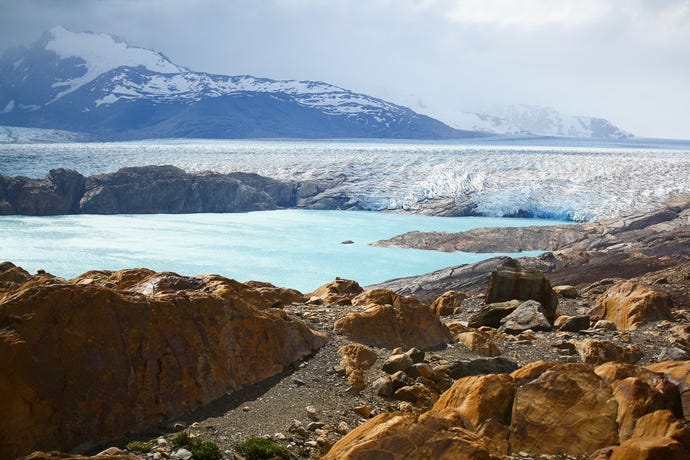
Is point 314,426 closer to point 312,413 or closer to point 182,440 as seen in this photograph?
point 312,413

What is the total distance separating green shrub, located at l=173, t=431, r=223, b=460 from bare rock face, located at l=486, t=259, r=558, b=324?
25.1 ft

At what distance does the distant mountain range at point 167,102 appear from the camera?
10531 cm

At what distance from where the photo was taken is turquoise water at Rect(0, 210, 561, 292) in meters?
28.2

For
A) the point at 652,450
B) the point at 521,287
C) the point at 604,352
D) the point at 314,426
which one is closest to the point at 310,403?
the point at 314,426

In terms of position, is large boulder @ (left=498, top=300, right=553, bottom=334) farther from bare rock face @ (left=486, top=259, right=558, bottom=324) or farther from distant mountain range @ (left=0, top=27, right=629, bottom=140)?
distant mountain range @ (left=0, top=27, right=629, bottom=140)

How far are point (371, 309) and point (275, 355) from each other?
216cm

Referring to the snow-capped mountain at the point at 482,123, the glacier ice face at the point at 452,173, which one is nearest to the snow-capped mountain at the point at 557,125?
the snow-capped mountain at the point at 482,123

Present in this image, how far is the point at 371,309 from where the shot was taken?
29.8 ft

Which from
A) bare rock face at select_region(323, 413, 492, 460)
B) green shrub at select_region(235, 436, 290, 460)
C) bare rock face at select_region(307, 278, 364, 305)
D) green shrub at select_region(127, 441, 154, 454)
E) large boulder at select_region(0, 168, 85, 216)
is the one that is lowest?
large boulder at select_region(0, 168, 85, 216)

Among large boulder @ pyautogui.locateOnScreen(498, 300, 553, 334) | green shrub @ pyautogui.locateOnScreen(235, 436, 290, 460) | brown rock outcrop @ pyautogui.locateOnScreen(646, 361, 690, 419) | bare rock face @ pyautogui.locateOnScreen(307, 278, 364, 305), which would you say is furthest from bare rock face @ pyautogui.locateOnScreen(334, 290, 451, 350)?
green shrub @ pyautogui.locateOnScreen(235, 436, 290, 460)

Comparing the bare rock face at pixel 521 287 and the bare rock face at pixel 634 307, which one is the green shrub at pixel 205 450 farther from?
the bare rock face at pixel 634 307

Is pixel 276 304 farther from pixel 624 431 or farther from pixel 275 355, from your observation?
pixel 624 431

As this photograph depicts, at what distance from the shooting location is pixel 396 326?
897cm

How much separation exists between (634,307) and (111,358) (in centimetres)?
862
